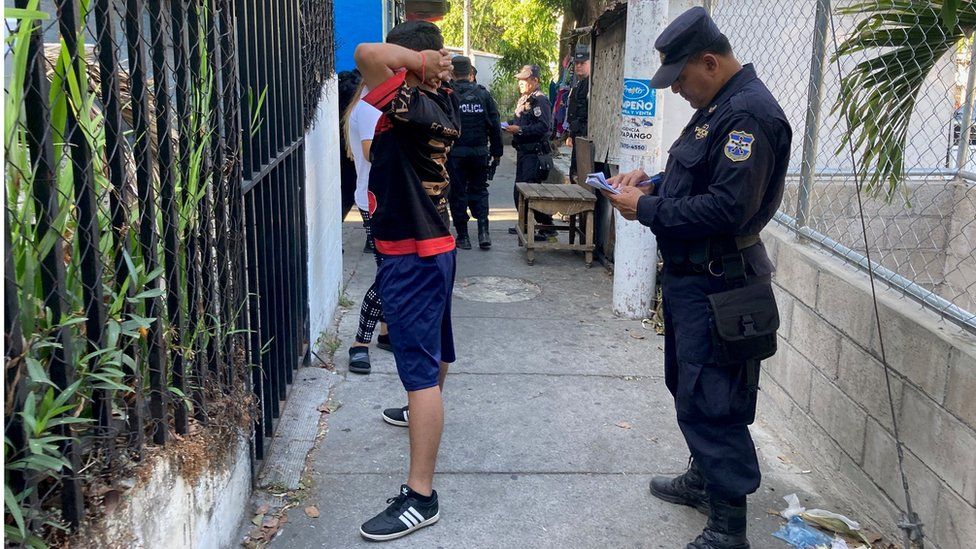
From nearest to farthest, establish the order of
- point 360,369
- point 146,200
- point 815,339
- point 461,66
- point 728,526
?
point 146,200
point 728,526
point 815,339
point 360,369
point 461,66

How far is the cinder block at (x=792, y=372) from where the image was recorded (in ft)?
13.1

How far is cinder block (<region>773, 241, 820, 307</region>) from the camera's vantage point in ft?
12.9

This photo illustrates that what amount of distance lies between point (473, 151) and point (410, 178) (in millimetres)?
5018

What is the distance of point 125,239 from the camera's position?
216 cm

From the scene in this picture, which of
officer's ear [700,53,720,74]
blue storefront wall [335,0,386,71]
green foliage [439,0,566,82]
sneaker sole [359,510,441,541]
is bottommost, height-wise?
sneaker sole [359,510,441,541]

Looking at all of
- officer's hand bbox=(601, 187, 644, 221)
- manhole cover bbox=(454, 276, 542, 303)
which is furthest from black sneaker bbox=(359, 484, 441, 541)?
manhole cover bbox=(454, 276, 542, 303)

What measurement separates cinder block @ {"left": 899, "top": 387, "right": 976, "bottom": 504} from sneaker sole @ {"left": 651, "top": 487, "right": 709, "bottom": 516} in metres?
0.83

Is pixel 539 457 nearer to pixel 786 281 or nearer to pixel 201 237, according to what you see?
pixel 786 281

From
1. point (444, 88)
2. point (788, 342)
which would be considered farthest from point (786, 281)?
point (444, 88)

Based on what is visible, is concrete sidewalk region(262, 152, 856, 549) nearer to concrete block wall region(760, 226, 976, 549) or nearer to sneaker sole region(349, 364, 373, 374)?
sneaker sole region(349, 364, 373, 374)

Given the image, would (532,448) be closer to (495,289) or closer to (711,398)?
(711,398)

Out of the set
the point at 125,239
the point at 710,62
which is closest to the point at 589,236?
the point at 710,62

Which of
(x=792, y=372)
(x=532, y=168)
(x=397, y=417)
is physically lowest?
(x=397, y=417)

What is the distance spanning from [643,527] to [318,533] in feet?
4.20
